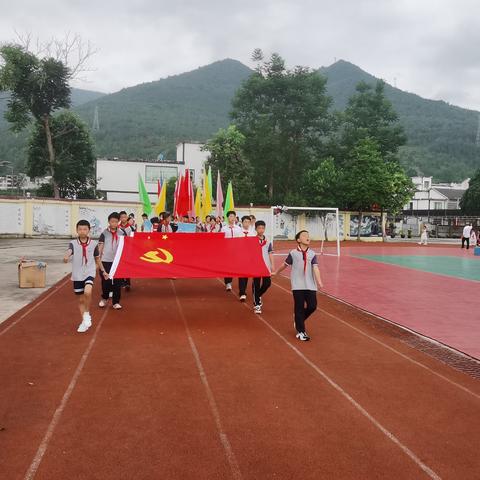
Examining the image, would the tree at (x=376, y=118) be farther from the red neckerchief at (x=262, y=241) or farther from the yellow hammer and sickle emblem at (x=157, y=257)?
the yellow hammer and sickle emblem at (x=157, y=257)

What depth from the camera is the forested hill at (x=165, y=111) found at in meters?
104

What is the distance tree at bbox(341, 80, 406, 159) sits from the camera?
54.0m

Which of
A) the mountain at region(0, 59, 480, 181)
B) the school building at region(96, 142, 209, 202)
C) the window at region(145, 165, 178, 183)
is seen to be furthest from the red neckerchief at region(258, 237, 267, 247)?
the mountain at region(0, 59, 480, 181)

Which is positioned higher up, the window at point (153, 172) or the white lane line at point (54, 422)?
the window at point (153, 172)

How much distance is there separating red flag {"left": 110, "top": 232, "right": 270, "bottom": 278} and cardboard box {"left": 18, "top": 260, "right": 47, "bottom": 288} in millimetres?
3954

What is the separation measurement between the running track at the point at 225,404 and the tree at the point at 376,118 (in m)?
48.1

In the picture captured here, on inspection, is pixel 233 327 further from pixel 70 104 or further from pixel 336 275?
pixel 70 104

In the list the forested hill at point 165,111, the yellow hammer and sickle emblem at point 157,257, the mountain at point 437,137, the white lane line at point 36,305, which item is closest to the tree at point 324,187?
the white lane line at point 36,305

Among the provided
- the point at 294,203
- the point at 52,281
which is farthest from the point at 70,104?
the point at 52,281

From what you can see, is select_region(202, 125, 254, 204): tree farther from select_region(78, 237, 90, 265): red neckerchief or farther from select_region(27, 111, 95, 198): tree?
select_region(78, 237, 90, 265): red neckerchief

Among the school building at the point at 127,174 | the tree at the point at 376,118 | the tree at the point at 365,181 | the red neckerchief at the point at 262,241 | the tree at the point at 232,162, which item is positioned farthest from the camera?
the school building at the point at 127,174

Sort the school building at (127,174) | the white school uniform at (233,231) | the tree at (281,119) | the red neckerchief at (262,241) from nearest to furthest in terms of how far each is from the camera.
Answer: the red neckerchief at (262,241)
the white school uniform at (233,231)
the tree at (281,119)
the school building at (127,174)

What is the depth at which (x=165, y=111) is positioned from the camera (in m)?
134

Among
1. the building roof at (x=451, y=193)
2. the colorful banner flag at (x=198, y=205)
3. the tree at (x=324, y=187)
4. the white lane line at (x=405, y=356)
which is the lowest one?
the white lane line at (x=405, y=356)
